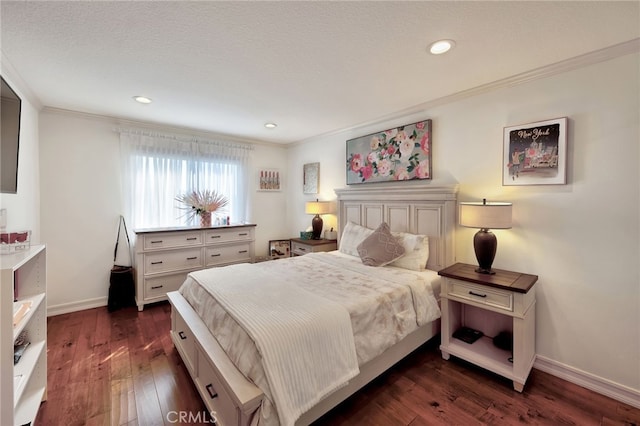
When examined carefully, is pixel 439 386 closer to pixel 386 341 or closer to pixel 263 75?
pixel 386 341

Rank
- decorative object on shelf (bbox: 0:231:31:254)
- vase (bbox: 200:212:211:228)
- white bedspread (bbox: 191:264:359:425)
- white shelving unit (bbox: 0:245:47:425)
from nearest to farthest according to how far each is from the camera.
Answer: white shelving unit (bbox: 0:245:47:425), white bedspread (bbox: 191:264:359:425), decorative object on shelf (bbox: 0:231:31:254), vase (bbox: 200:212:211:228)

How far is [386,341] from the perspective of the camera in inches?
75.2

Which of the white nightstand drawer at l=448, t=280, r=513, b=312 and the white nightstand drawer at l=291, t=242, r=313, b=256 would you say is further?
the white nightstand drawer at l=291, t=242, r=313, b=256

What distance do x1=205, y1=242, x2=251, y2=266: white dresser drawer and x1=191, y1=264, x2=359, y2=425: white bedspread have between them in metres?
1.96

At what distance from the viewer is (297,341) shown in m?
1.46

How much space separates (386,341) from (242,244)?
278 centimetres

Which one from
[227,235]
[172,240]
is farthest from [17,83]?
[227,235]

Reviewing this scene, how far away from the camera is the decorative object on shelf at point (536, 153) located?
2.04m

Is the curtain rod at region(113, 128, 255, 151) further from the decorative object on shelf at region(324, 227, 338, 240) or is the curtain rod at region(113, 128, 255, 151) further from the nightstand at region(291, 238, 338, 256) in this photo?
the decorative object on shelf at region(324, 227, 338, 240)

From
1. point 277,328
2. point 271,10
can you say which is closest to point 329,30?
point 271,10

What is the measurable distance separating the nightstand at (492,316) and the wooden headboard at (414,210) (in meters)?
0.27

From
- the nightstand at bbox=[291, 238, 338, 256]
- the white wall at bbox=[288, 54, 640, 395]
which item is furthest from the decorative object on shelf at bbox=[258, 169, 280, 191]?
the white wall at bbox=[288, 54, 640, 395]

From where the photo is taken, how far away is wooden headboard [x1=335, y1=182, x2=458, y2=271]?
2654 mm

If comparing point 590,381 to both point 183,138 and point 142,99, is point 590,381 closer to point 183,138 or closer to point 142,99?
point 142,99
